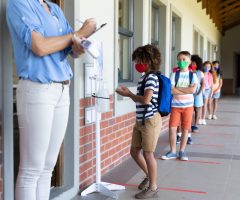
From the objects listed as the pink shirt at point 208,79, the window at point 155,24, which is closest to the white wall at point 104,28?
the window at point 155,24

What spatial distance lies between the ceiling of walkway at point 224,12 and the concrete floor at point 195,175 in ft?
38.2

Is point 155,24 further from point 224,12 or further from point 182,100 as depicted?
point 224,12

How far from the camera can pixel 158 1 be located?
8047mm

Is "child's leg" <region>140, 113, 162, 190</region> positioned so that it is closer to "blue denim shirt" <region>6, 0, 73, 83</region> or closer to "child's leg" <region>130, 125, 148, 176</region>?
"child's leg" <region>130, 125, 148, 176</region>

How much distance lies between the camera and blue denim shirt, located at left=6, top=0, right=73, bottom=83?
2330 millimetres

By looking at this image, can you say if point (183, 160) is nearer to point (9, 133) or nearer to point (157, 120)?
point (157, 120)

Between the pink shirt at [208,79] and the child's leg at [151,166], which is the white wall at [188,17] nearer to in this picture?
the pink shirt at [208,79]

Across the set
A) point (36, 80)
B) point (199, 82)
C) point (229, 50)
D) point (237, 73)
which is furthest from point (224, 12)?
point (36, 80)

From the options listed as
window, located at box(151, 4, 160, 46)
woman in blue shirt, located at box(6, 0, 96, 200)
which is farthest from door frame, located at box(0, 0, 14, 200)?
window, located at box(151, 4, 160, 46)

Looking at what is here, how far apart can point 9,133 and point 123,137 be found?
2.93 meters

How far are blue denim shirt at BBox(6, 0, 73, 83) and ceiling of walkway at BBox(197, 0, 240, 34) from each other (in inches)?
614

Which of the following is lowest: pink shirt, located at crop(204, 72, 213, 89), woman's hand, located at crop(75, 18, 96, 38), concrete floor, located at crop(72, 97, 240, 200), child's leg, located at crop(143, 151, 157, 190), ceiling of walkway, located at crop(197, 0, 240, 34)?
concrete floor, located at crop(72, 97, 240, 200)

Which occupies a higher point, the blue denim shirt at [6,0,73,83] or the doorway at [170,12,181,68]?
the doorway at [170,12,181,68]

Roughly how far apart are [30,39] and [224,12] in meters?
21.7
